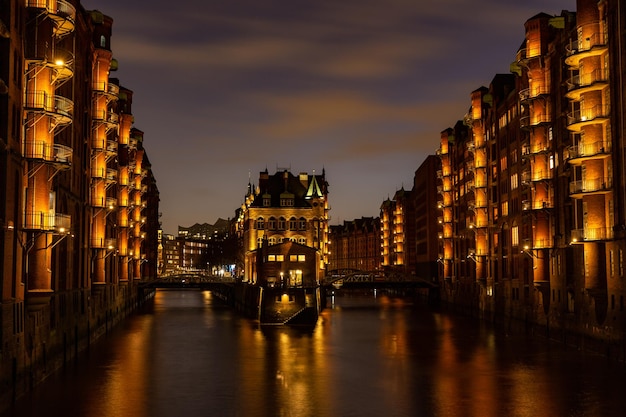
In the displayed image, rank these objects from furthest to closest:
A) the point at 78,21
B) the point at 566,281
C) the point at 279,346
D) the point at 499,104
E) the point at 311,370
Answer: the point at 499,104 → the point at 279,346 → the point at 566,281 → the point at 78,21 → the point at 311,370

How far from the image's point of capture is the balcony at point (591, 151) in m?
51.6

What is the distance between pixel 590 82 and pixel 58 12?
35.5 metres

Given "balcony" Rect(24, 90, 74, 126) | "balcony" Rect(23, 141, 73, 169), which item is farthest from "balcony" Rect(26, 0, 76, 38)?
"balcony" Rect(23, 141, 73, 169)

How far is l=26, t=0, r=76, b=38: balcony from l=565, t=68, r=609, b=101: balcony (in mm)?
34223

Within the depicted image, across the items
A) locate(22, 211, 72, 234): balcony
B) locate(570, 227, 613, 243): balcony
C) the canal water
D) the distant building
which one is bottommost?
the canal water

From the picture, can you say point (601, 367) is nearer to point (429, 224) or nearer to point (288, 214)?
point (288, 214)

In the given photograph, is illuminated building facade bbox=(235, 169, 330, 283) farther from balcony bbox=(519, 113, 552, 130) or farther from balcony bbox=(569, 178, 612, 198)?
balcony bbox=(569, 178, 612, 198)

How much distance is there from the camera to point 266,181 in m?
136

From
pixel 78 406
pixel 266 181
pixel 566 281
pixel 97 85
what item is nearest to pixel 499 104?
pixel 566 281

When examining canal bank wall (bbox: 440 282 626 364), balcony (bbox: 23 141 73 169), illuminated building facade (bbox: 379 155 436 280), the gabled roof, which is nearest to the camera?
balcony (bbox: 23 141 73 169)

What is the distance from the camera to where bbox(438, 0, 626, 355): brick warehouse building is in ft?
167

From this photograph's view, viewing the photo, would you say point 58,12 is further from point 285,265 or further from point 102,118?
point 285,265

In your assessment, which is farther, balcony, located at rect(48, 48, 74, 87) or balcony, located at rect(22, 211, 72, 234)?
balcony, located at rect(48, 48, 74, 87)

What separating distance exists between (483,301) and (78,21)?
204ft
